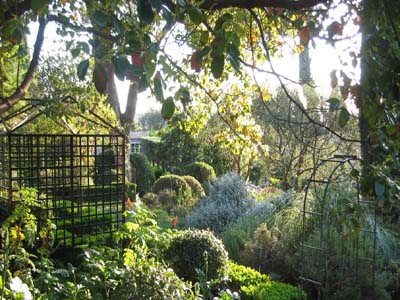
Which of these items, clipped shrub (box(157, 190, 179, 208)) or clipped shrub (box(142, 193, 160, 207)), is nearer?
clipped shrub (box(157, 190, 179, 208))

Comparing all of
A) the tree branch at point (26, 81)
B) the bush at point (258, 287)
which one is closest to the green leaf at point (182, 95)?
the tree branch at point (26, 81)

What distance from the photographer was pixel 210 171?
12.3m

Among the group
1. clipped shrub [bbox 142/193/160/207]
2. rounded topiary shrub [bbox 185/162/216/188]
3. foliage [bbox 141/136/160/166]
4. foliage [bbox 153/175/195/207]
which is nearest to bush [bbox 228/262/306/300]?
foliage [bbox 153/175/195/207]

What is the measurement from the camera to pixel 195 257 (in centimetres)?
414

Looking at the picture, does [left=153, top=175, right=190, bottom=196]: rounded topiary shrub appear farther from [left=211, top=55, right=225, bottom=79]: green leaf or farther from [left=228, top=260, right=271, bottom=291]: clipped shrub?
[left=211, top=55, right=225, bottom=79]: green leaf

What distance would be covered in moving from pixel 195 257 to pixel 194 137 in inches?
48.8

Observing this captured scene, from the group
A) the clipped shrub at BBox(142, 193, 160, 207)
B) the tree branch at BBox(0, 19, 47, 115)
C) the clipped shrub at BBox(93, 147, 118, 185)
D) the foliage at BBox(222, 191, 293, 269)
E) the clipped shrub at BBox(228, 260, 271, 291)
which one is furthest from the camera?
the clipped shrub at BBox(142, 193, 160, 207)

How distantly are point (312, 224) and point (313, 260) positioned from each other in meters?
0.86

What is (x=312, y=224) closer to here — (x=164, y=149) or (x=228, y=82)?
(x=228, y=82)

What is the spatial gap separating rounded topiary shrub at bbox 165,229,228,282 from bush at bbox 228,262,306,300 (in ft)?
0.52

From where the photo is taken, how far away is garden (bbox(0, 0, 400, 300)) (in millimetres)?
1188

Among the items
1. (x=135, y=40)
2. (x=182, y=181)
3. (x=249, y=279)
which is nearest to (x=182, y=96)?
(x=135, y=40)

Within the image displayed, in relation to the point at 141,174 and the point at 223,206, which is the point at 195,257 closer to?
the point at 223,206

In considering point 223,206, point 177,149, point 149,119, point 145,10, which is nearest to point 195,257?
point 223,206
